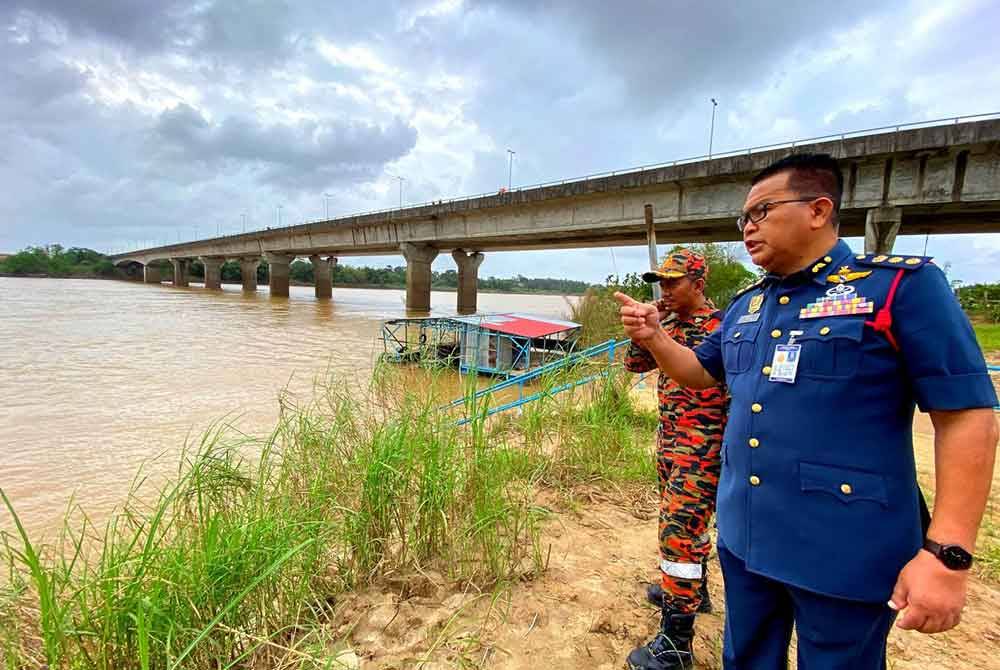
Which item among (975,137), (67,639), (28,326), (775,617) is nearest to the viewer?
(775,617)

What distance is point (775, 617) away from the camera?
4.38 ft

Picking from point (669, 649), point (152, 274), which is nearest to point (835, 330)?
point (669, 649)

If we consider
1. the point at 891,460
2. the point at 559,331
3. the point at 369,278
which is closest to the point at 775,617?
the point at 891,460

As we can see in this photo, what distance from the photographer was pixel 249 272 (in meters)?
47.0

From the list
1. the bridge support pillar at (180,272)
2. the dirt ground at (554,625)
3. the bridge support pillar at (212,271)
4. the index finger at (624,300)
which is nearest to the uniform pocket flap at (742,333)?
the index finger at (624,300)

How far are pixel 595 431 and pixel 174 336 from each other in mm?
14958

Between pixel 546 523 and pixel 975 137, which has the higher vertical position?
pixel 975 137

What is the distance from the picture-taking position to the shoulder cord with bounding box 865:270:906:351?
3.51ft

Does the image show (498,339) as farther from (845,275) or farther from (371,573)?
(845,275)

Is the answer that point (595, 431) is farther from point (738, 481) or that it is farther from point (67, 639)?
point (67, 639)

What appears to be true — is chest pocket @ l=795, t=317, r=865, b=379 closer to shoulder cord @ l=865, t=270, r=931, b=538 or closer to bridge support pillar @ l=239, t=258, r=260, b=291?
shoulder cord @ l=865, t=270, r=931, b=538

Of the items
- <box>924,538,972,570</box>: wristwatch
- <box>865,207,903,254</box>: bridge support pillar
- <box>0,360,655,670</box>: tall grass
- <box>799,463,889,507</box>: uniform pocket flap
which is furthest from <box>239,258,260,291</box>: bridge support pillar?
<box>924,538,972,570</box>: wristwatch

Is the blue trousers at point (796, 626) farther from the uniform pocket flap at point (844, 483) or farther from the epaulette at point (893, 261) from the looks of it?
the epaulette at point (893, 261)

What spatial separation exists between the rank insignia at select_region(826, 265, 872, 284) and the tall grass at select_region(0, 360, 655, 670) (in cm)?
179
